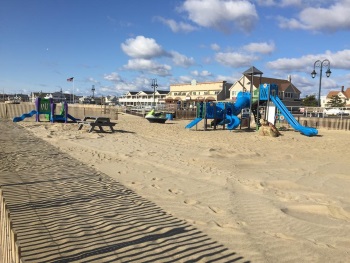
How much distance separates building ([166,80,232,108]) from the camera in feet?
265

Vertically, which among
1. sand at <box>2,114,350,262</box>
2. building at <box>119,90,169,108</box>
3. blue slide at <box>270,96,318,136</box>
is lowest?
sand at <box>2,114,350,262</box>

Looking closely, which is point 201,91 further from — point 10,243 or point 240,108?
point 10,243

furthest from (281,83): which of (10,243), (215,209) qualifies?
(10,243)

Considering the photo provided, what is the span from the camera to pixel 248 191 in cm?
660

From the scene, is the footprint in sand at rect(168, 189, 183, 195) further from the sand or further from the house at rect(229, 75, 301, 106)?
the house at rect(229, 75, 301, 106)

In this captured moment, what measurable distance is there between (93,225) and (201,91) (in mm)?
85932

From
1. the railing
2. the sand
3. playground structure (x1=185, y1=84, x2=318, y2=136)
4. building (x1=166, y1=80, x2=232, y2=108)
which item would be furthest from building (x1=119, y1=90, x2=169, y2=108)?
the railing

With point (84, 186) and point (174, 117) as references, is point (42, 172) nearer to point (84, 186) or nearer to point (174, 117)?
point (84, 186)

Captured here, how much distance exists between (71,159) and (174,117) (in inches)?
1010

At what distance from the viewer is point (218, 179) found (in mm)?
7484

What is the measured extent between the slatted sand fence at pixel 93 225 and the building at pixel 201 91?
224 feet

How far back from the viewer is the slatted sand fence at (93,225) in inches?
142

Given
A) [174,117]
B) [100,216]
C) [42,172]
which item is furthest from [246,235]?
[174,117]

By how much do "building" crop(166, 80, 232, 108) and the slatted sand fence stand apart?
68.3 m
